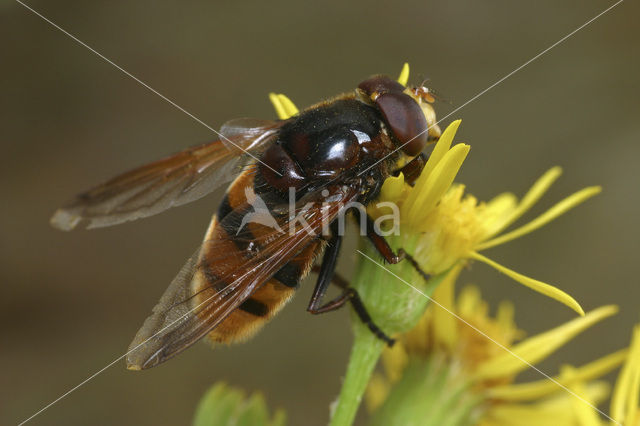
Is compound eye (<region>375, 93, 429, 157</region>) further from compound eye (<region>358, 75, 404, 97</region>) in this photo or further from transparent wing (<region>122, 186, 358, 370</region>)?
transparent wing (<region>122, 186, 358, 370</region>)

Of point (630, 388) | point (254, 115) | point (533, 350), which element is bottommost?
point (630, 388)

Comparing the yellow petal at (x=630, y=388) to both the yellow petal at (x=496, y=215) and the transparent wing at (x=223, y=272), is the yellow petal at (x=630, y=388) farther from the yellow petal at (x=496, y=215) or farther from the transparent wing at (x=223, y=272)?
the transparent wing at (x=223, y=272)

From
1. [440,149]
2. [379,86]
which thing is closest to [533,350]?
[440,149]

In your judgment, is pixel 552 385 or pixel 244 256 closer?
pixel 244 256

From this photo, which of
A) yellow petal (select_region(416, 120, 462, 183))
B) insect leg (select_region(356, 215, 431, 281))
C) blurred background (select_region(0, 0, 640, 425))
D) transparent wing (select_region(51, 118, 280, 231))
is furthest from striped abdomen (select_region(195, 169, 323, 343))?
blurred background (select_region(0, 0, 640, 425))

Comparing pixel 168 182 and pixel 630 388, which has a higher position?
pixel 168 182

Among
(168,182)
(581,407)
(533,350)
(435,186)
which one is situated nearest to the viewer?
(435,186)

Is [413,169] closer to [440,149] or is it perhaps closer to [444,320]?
[440,149]
